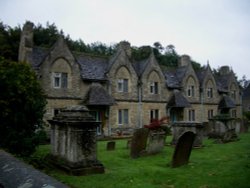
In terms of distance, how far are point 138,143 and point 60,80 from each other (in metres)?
14.8

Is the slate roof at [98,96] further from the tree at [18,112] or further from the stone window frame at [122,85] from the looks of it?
the tree at [18,112]

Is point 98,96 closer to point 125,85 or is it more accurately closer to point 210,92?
point 125,85

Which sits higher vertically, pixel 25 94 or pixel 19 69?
pixel 19 69

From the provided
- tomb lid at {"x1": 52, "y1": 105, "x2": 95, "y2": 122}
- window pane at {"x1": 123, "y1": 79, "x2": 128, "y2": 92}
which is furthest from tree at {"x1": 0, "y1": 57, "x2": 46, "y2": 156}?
window pane at {"x1": 123, "y1": 79, "x2": 128, "y2": 92}

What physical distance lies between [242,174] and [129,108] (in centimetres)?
2234

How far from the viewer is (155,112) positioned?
3397 centimetres

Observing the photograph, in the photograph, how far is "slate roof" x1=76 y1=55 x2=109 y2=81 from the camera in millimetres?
29062

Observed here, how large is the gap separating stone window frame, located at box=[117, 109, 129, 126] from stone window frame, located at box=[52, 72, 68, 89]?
670cm

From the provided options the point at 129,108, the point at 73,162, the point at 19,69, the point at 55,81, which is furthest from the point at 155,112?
the point at 73,162

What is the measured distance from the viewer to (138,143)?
14836 millimetres

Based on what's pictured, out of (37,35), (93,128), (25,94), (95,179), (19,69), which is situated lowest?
(95,179)

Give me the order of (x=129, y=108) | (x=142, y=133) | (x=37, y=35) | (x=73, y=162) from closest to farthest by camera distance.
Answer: (x=73, y=162)
(x=142, y=133)
(x=129, y=108)
(x=37, y=35)

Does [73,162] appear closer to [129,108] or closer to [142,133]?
[142,133]

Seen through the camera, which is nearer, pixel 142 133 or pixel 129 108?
pixel 142 133
